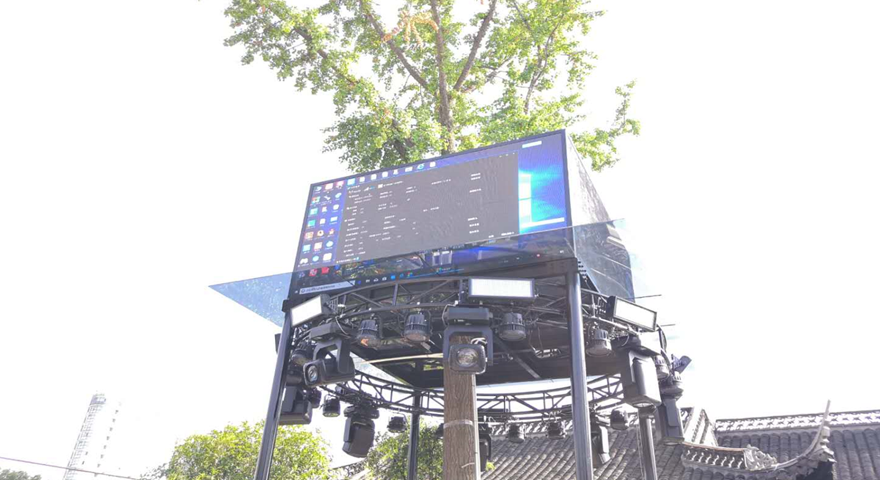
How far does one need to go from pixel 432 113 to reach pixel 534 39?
8.82 ft

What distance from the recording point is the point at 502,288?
711cm

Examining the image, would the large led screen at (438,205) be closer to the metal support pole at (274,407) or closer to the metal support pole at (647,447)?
the metal support pole at (274,407)

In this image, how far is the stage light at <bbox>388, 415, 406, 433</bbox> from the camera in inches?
475

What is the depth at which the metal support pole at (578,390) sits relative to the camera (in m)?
6.14

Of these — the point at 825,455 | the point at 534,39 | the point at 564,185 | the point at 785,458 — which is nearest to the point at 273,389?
the point at 564,185

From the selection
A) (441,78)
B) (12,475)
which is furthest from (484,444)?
(12,475)

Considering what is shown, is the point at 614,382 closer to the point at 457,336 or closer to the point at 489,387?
the point at 489,387

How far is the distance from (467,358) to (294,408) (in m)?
3.12

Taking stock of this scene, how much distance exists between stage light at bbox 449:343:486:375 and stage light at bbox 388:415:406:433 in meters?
5.74

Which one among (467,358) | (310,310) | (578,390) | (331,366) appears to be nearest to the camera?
(578,390)

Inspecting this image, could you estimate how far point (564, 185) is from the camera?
7523mm

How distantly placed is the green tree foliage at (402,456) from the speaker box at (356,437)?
182cm

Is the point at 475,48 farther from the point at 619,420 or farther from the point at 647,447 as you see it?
the point at 647,447

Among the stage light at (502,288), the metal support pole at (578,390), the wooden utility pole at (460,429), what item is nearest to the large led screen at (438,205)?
→ the stage light at (502,288)
